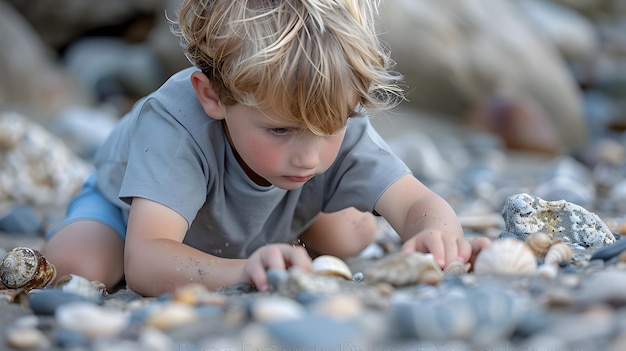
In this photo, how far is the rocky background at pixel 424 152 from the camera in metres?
1.45

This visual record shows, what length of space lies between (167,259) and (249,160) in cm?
42

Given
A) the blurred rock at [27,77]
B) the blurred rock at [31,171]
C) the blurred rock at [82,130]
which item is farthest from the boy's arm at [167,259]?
the blurred rock at [27,77]

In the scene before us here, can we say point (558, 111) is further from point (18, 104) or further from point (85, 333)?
point (85, 333)

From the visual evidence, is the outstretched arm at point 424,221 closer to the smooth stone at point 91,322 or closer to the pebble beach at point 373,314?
the pebble beach at point 373,314

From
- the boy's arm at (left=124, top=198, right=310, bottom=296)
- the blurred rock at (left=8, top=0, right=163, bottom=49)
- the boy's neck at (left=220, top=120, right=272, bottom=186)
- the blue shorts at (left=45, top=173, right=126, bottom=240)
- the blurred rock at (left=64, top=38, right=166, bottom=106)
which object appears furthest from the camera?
the blurred rock at (left=64, top=38, right=166, bottom=106)

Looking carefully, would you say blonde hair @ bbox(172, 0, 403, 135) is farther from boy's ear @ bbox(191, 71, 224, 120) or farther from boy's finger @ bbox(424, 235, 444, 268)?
boy's finger @ bbox(424, 235, 444, 268)

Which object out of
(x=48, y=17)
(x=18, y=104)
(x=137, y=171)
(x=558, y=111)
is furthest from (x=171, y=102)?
(x=48, y=17)

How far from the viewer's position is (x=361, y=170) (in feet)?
9.32

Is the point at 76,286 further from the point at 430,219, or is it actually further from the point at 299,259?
the point at 430,219

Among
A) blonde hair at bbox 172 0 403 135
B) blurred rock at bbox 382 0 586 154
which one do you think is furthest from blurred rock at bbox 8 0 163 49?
blonde hair at bbox 172 0 403 135

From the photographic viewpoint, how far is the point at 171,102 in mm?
2705

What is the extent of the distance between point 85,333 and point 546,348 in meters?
0.85

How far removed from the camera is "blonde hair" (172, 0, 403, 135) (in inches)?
89.4

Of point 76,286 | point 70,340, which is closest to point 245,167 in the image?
point 76,286
